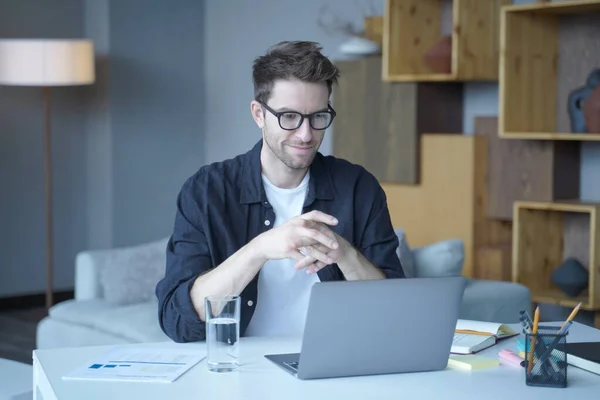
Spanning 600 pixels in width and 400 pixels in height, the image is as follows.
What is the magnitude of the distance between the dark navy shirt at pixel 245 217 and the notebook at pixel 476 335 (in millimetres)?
→ 279

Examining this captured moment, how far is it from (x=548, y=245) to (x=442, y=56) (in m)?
1.00

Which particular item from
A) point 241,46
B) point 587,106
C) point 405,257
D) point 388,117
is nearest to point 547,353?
point 405,257

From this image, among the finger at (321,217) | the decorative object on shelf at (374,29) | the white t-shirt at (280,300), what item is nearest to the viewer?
the finger at (321,217)

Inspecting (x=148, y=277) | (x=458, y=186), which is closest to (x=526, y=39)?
(x=458, y=186)

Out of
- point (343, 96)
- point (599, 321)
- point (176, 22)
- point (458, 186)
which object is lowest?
point (599, 321)

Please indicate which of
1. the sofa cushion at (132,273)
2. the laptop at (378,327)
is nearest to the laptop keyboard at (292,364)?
the laptop at (378,327)

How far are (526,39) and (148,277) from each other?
6.27 feet

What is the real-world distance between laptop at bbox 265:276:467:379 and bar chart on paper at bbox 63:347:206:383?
0.21 m

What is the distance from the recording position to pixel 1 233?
19.6ft

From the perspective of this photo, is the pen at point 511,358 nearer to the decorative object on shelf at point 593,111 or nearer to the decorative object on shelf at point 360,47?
the decorative object on shelf at point 593,111

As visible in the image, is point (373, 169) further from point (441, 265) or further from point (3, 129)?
point (3, 129)

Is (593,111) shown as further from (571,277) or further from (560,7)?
(571,277)

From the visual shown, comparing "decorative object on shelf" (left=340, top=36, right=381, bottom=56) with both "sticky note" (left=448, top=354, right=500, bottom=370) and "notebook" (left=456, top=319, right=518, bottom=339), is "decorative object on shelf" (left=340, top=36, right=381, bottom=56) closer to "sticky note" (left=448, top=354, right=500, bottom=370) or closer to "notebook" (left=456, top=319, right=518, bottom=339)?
"notebook" (left=456, top=319, right=518, bottom=339)

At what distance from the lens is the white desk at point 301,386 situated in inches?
66.0
